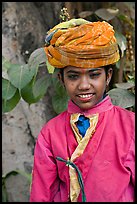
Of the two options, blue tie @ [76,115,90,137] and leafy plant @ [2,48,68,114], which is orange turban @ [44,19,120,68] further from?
leafy plant @ [2,48,68,114]

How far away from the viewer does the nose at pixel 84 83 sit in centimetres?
150

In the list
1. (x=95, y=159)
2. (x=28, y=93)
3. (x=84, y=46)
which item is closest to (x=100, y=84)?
(x=84, y=46)

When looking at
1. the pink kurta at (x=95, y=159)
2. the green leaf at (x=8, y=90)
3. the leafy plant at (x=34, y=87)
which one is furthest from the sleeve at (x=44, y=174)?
the green leaf at (x=8, y=90)

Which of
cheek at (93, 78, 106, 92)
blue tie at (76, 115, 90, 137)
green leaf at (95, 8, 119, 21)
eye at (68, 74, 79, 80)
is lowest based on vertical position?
→ blue tie at (76, 115, 90, 137)

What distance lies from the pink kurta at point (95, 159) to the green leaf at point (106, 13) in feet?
2.81

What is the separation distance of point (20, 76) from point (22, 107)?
0.58 m

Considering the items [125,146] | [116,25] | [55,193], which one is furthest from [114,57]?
[116,25]

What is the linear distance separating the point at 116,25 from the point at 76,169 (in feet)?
3.92

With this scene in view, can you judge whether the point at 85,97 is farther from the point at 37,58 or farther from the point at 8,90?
the point at 8,90

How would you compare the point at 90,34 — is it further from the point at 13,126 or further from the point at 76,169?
the point at 13,126

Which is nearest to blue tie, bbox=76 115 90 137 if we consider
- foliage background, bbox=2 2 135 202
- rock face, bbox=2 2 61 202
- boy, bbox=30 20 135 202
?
boy, bbox=30 20 135 202

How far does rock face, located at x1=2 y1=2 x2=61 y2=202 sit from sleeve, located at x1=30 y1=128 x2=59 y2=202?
100cm

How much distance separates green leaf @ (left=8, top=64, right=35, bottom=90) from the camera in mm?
2033

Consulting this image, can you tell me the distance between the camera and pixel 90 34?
4.94 feet
